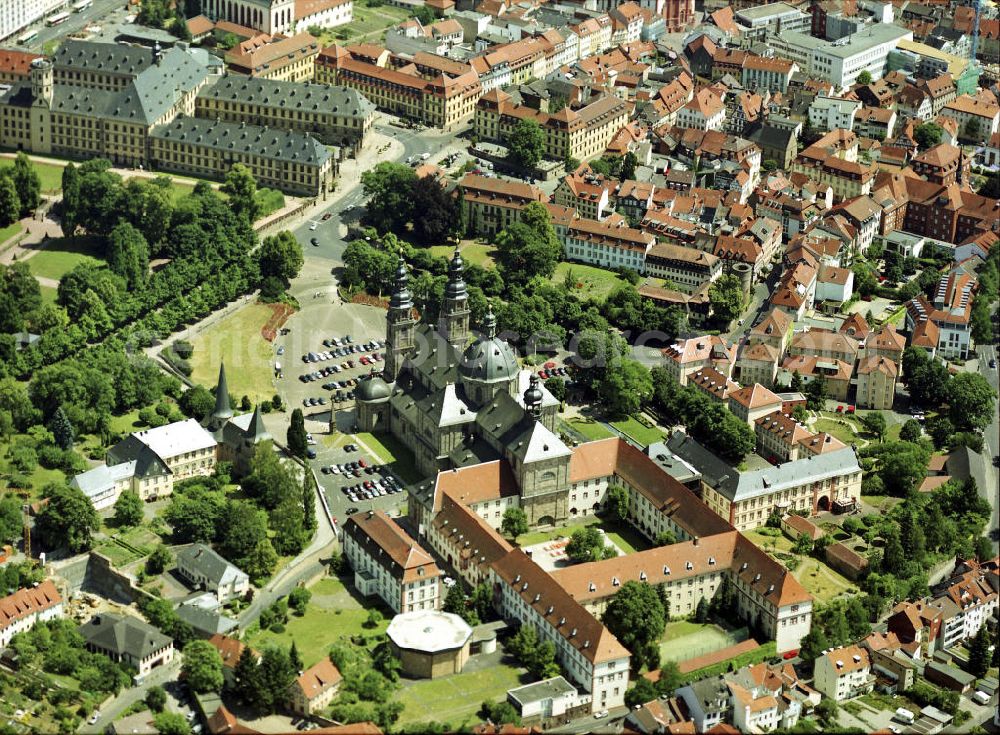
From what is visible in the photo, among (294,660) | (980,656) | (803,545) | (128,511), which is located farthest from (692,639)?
(128,511)

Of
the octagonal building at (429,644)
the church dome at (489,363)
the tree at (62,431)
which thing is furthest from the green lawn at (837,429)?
the tree at (62,431)

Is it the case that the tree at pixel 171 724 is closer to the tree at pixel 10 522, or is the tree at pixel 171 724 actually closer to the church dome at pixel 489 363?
the tree at pixel 10 522

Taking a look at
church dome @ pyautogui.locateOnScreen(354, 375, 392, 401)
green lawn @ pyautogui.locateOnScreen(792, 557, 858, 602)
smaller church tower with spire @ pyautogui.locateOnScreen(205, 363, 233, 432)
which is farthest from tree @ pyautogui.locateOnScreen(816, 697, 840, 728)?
smaller church tower with spire @ pyautogui.locateOnScreen(205, 363, 233, 432)

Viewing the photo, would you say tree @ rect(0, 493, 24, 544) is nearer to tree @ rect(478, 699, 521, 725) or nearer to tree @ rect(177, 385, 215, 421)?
tree @ rect(177, 385, 215, 421)

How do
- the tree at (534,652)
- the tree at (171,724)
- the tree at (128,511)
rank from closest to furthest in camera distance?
the tree at (171,724), the tree at (534,652), the tree at (128,511)

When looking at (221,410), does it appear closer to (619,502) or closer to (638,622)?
(619,502)

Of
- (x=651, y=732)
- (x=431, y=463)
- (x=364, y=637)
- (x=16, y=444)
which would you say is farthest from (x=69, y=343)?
(x=651, y=732)

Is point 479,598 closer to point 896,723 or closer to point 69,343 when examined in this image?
point 896,723
